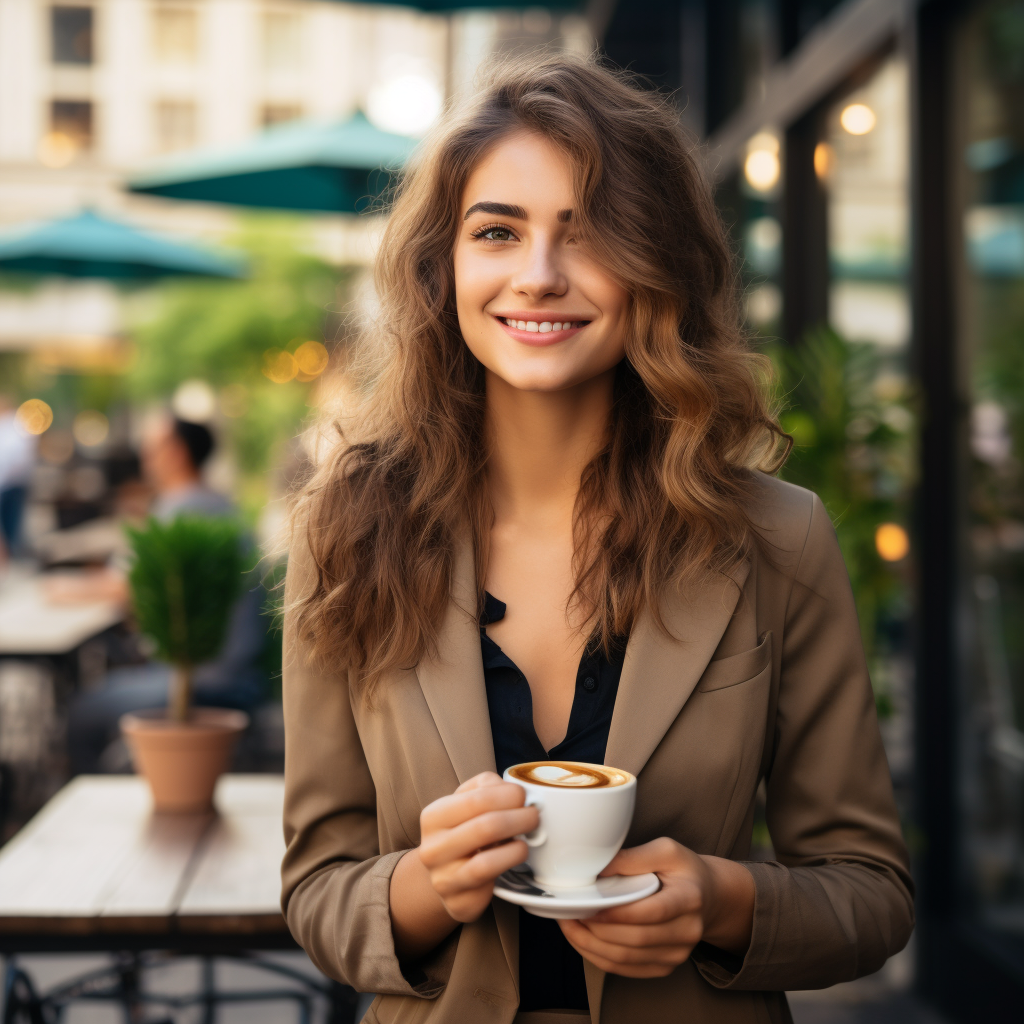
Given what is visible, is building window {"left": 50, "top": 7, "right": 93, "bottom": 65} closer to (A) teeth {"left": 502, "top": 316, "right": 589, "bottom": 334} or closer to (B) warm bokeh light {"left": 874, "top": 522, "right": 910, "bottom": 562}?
(B) warm bokeh light {"left": 874, "top": 522, "right": 910, "bottom": 562}

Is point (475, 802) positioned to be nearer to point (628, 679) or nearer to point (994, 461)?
point (628, 679)

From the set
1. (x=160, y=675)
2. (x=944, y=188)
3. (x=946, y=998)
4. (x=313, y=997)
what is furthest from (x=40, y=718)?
(x=944, y=188)

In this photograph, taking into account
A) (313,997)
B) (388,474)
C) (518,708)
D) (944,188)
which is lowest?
(313,997)

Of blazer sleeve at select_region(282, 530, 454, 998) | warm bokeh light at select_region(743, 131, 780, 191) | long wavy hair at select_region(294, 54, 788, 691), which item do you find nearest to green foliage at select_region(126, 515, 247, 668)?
long wavy hair at select_region(294, 54, 788, 691)

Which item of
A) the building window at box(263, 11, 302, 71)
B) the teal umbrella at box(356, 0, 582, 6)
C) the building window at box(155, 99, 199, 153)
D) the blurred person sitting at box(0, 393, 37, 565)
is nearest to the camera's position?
the teal umbrella at box(356, 0, 582, 6)

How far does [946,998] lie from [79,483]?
48.6 ft

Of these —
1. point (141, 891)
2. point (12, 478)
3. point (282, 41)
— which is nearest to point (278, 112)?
point (282, 41)

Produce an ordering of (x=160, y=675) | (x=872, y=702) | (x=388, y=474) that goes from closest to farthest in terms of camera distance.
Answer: (x=872, y=702) → (x=388, y=474) → (x=160, y=675)

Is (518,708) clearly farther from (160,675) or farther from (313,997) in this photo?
(160,675)

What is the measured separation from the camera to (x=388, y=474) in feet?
5.49

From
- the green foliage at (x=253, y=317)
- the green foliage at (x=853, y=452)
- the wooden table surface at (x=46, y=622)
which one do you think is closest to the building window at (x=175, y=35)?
the green foliage at (x=253, y=317)

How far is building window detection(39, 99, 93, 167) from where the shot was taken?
32125mm

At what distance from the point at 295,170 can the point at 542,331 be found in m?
4.66

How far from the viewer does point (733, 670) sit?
1.45m
